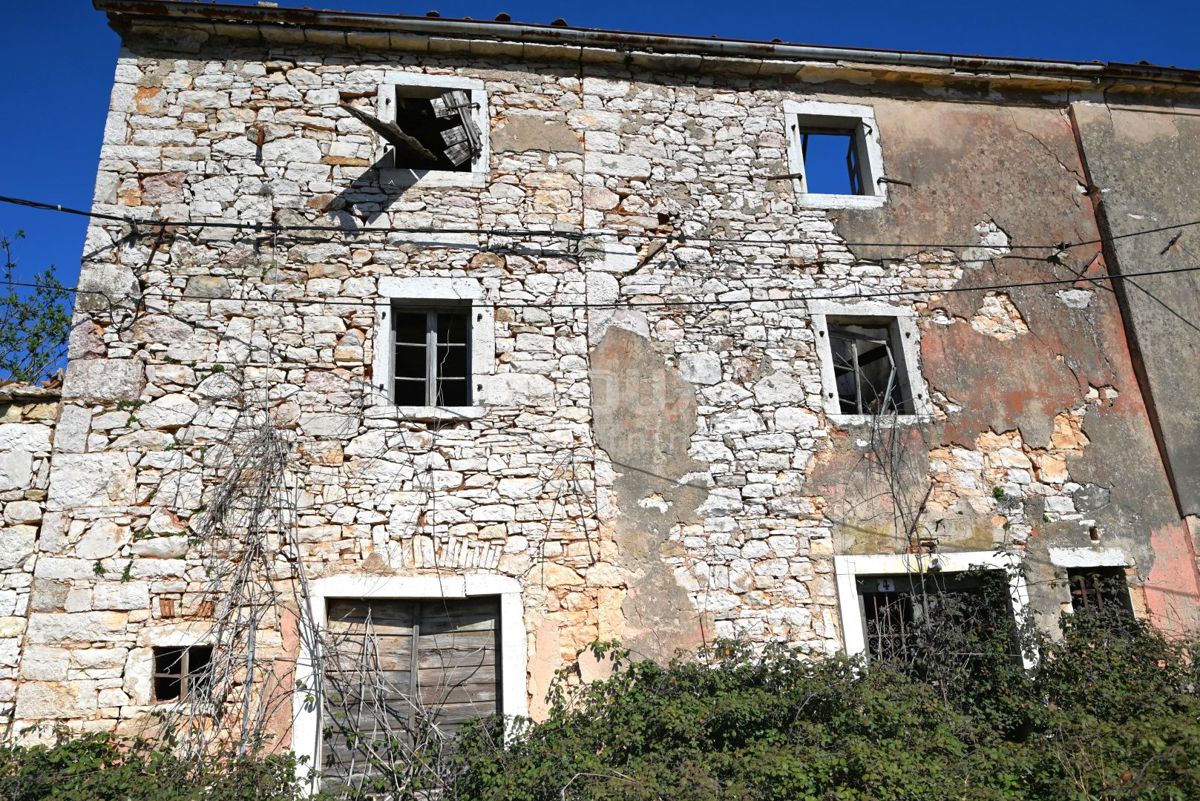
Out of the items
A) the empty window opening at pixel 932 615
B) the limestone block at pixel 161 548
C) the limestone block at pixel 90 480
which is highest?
the limestone block at pixel 90 480

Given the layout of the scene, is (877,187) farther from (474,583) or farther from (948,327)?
(474,583)

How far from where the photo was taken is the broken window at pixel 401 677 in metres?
6.20

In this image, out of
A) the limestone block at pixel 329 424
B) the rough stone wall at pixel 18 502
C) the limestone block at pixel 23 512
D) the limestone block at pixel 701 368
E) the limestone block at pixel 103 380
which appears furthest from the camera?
the limestone block at pixel 701 368

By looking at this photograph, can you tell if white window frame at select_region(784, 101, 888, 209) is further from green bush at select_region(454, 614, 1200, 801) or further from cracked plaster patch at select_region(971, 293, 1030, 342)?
green bush at select_region(454, 614, 1200, 801)

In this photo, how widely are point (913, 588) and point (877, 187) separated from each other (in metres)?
3.91

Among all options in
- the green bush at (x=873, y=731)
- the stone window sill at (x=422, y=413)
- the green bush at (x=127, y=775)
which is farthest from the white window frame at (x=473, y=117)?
the green bush at (x=127, y=775)

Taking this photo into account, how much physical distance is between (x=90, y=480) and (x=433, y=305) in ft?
9.86

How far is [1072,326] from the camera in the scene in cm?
811

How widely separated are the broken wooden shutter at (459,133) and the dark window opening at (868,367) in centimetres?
376

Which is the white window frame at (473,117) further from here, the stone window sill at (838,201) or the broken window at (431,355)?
the stone window sill at (838,201)

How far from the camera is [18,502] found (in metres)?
6.28

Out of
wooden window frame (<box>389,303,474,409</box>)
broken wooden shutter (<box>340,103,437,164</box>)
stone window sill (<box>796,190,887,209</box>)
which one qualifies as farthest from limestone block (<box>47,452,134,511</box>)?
stone window sill (<box>796,190,887,209</box>)

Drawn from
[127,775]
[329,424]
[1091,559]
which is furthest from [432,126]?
[1091,559]

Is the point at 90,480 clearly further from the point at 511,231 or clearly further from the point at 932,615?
the point at 932,615
